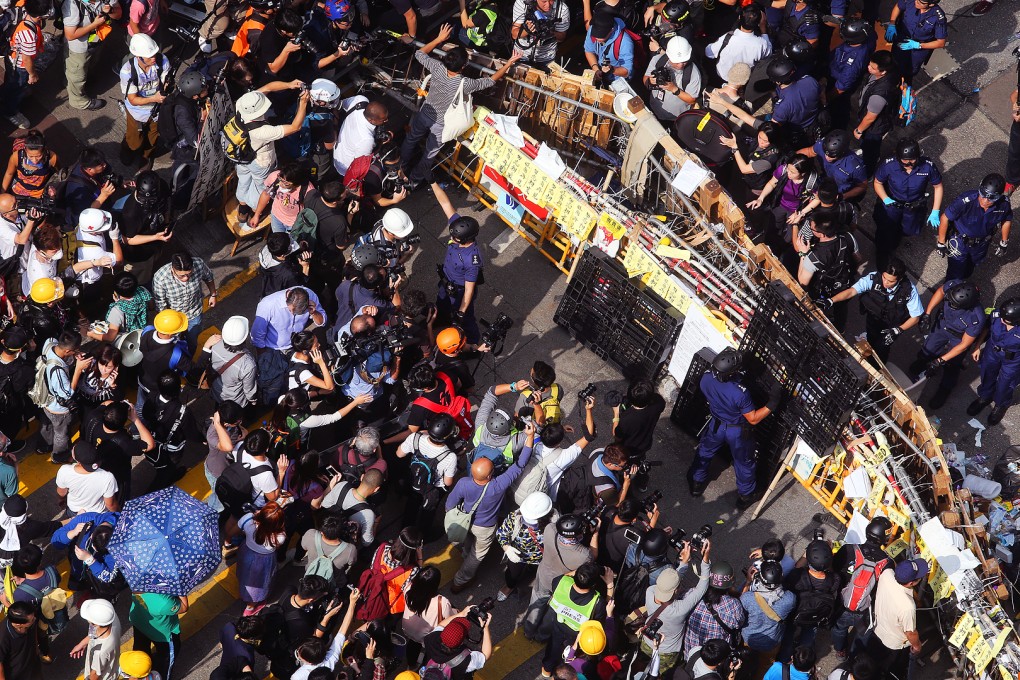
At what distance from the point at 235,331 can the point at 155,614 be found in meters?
2.60


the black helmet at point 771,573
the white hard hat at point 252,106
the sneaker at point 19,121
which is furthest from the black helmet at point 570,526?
the sneaker at point 19,121

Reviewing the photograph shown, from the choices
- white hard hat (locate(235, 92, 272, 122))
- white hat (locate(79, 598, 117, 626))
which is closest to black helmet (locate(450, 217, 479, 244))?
white hard hat (locate(235, 92, 272, 122))

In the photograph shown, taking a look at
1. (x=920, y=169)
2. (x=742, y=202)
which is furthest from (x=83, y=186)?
(x=920, y=169)

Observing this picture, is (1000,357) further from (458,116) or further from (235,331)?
(235,331)

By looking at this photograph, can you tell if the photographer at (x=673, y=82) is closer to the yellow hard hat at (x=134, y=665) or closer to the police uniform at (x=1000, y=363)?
the police uniform at (x=1000, y=363)

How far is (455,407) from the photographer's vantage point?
44.4 ft

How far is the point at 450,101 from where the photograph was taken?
15.3 meters

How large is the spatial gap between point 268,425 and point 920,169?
7075mm

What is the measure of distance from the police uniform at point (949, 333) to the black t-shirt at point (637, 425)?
3.06 metres

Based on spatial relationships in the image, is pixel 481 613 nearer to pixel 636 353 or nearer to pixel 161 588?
pixel 161 588

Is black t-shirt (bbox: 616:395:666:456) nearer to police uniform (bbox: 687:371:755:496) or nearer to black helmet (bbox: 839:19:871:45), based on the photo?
police uniform (bbox: 687:371:755:496)

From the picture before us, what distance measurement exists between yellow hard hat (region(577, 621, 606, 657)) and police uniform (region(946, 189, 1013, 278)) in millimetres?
6086

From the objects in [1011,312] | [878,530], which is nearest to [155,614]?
Result: [878,530]

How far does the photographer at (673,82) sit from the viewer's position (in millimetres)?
16125
